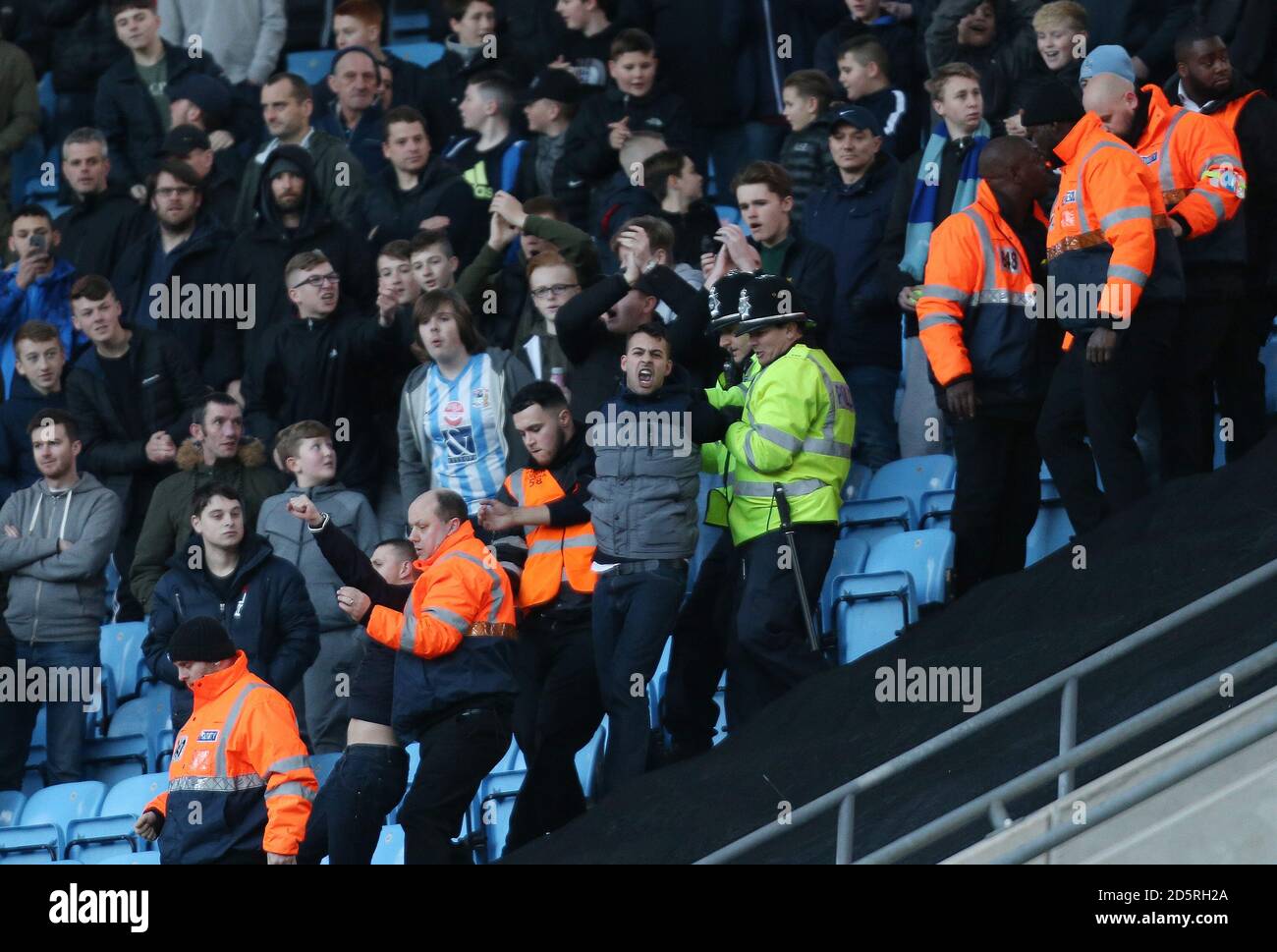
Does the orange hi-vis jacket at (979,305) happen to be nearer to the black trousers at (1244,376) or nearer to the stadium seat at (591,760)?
the black trousers at (1244,376)

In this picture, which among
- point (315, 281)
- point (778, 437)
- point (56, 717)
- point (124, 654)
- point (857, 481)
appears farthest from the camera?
point (124, 654)

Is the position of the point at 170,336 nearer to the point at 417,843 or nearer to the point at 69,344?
the point at 69,344

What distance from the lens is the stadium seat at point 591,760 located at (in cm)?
966

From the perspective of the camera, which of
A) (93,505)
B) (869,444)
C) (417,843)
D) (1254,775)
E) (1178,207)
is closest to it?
(1254,775)

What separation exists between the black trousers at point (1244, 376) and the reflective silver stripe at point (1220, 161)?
0.56 m

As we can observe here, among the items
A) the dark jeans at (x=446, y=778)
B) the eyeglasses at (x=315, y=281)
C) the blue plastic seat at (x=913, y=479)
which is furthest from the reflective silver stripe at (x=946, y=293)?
the eyeglasses at (x=315, y=281)

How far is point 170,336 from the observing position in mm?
12164

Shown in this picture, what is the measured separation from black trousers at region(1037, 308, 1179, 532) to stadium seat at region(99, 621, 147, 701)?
4742 millimetres

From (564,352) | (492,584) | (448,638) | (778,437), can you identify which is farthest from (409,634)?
(564,352)

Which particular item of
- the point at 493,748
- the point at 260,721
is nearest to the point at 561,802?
the point at 493,748

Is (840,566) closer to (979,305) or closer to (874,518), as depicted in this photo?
(874,518)

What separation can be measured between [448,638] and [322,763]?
1.71 metres

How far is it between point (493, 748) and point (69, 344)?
491cm

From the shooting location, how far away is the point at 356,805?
893 cm
